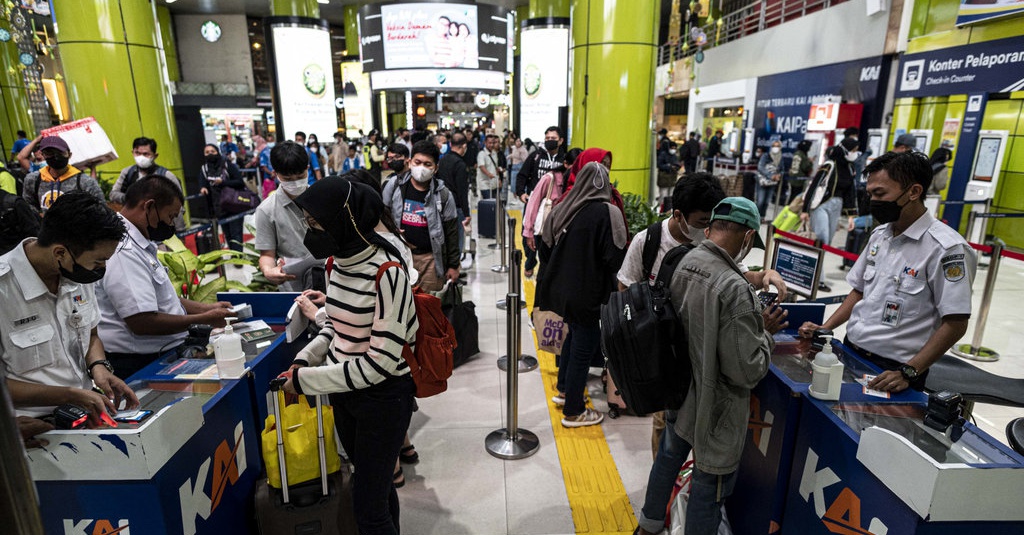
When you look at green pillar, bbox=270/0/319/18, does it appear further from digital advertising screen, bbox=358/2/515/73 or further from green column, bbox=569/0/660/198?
green column, bbox=569/0/660/198

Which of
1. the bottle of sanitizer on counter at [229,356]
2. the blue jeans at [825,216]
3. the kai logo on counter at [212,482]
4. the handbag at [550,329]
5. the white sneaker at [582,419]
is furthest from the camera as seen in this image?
the blue jeans at [825,216]

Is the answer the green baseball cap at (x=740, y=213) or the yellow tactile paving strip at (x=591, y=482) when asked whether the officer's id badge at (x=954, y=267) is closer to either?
the green baseball cap at (x=740, y=213)

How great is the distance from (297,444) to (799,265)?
3.12 m

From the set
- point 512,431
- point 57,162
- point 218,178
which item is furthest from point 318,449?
point 218,178

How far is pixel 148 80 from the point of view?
22.6ft

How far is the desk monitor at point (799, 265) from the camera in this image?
3.34 metres

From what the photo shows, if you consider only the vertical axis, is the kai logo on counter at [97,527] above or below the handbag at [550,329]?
above

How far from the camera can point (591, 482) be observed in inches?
124

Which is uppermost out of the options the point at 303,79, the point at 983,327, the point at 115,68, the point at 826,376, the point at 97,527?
the point at 303,79

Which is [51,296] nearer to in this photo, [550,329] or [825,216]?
[550,329]

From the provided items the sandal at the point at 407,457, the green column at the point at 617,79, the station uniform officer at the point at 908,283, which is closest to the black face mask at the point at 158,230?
the sandal at the point at 407,457

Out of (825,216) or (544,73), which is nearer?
(825,216)

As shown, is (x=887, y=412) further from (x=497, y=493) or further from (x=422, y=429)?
(x=422, y=429)

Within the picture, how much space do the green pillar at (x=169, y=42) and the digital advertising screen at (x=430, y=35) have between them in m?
12.9
